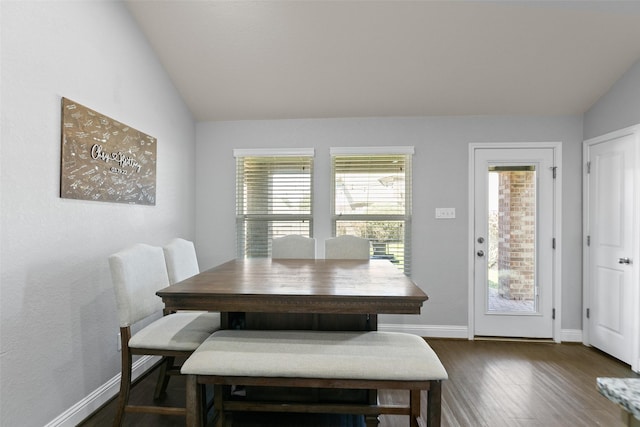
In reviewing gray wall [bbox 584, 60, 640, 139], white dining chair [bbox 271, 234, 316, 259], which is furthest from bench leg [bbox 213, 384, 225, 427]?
gray wall [bbox 584, 60, 640, 139]

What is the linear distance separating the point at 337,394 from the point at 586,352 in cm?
276

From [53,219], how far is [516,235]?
3868 mm

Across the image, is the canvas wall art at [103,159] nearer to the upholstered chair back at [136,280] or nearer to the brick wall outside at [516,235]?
the upholstered chair back at [136,280]

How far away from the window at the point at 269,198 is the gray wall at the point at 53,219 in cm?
122

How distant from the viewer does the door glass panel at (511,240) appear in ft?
10.8

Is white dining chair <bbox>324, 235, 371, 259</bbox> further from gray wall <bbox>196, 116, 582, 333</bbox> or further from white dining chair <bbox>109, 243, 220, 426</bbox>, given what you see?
white dining chair <bbox>109, 243, 220, 426</bbox>

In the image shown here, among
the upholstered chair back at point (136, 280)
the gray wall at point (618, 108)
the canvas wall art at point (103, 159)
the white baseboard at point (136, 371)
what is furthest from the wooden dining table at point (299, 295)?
the gray wall at point (618, 108)

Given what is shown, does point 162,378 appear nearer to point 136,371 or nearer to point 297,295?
point 136,371

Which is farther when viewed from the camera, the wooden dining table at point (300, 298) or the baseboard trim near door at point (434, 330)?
the baseboard trim near door at point (434, 330)

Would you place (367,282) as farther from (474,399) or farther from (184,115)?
(184,115)

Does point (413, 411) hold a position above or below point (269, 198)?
below

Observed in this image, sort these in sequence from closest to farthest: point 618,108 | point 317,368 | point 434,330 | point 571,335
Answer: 1. point 317,368
2. point 618,108
3. point 571,335
4. point 434,330

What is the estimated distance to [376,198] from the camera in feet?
11.2

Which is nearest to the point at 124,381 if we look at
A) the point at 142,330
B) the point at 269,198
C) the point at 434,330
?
the point at 142,330
